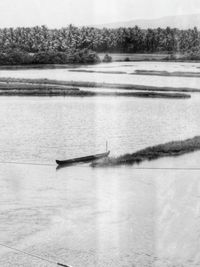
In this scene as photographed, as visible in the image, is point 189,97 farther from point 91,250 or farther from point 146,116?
point 91,250

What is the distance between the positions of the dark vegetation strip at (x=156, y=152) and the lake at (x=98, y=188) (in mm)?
174

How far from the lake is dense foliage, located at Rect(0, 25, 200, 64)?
712 millimetres

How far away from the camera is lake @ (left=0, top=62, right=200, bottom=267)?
5.29m

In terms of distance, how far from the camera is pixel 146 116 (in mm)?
11188

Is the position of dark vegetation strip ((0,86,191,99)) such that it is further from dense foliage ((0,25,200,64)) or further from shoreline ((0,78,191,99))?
dense foliage ((0,25,200,64))

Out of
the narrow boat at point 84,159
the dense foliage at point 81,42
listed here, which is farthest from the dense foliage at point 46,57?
the narrow boat at point 84,159

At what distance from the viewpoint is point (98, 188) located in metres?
7.19

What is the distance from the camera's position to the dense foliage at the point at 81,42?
1258cm

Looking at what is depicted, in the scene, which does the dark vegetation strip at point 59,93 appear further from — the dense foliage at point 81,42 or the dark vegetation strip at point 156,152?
the dark vegetation strip at point 156,152

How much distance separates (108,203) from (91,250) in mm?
1349

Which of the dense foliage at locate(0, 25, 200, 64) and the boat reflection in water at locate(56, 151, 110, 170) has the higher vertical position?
the dense foliage at locate(0, 25, 200, 64)

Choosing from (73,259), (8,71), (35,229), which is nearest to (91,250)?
(73,259)

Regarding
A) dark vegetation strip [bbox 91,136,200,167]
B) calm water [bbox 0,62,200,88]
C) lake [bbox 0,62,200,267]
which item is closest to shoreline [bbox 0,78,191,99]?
calm water [bbox 0,62,200,88]

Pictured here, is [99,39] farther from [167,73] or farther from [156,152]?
[156,152]
